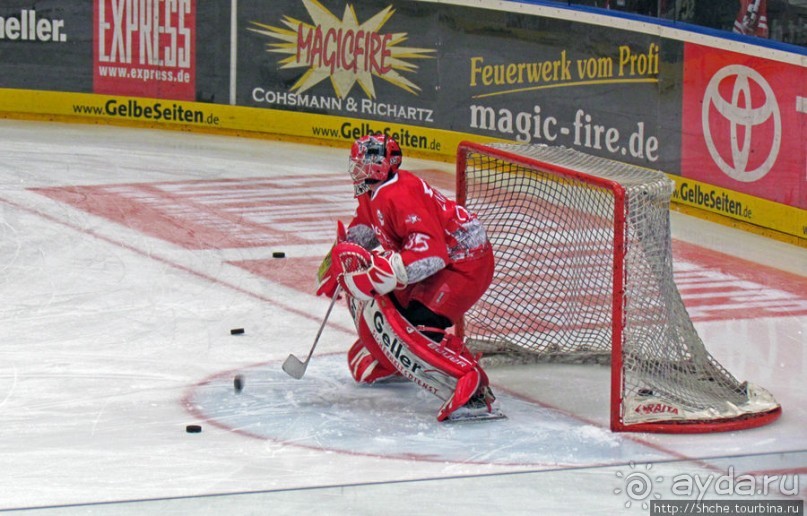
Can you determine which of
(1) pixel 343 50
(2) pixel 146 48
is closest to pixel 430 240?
(1) pixel 343 50

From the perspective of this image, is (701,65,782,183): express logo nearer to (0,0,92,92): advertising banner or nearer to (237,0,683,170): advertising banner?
(237,0,683,170): advertising banner

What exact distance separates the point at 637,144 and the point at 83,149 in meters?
4.27

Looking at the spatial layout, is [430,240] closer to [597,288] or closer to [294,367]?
[294,367]

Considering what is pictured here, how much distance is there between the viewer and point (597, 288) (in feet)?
23.3

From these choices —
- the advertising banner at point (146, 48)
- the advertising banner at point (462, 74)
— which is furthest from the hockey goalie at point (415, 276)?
the advertising banner at point (146, 48)

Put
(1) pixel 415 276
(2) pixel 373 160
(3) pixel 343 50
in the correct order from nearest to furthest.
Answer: (1) pixel 415 276
(2) pixel 373 160
(3) pixel 343 50

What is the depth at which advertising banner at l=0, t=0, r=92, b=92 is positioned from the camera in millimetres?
12828

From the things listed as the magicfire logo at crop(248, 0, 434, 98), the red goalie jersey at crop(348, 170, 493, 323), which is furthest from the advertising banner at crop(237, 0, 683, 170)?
the red goalie jersey at crop(348, 170, 493, 323)

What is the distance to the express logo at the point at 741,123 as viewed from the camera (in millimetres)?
9680

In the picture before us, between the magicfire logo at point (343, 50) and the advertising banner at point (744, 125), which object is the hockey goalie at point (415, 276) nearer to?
the advertising banner at point (744, 125)

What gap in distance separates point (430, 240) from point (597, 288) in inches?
61.0

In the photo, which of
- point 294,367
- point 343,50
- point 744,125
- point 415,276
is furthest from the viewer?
point 343,50

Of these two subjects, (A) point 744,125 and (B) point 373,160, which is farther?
(A) point 744,125

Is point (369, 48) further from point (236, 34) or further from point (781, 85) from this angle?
point (781, 85)
